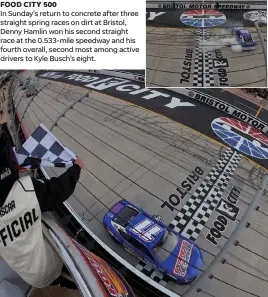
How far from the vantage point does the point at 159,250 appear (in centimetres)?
431

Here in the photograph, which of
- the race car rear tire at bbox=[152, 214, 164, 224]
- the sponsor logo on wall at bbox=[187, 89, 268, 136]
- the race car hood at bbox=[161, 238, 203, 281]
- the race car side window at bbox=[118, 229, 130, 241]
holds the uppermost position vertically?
the sponsor logo on wall at bbox=[187, 89, 268, 136]

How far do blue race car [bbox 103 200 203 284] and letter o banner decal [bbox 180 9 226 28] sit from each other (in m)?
5.74

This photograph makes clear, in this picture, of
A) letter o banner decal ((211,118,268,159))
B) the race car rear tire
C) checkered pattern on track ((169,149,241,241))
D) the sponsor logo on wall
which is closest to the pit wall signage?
the sponsor logo on wall

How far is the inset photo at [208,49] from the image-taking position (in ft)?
24.3

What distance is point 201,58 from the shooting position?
300 inches

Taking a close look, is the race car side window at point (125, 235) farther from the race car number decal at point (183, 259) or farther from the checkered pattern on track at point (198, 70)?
the checkered pattern on track at point (198, 70)

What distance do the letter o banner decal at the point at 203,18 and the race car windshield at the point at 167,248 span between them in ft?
19.4

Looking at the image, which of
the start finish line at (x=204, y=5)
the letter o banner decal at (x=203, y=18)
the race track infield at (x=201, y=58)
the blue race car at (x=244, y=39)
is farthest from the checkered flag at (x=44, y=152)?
the start finish line at (x=204, y=5)

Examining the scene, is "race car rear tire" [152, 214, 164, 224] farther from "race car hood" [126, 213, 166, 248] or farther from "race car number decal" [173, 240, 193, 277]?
"race car number decal" [173, 240, 193, 277]

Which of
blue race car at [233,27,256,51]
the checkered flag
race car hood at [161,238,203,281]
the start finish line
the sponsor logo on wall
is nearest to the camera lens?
the checkered flag

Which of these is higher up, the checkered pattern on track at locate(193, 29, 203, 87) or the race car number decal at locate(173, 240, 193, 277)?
the checkered pattern on track at locate(193, 29, 203, 87)

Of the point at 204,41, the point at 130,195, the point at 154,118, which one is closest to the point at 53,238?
the point at 130,195

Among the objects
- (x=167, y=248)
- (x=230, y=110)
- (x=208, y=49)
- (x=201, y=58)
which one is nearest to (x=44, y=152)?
(x=167, y=248)

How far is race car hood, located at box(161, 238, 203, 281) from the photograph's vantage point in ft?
13.5
